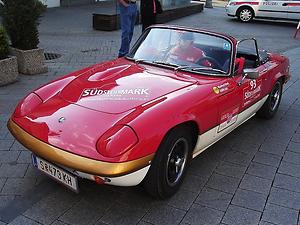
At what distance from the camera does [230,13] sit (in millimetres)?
16094

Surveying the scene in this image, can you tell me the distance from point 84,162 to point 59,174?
1.31 feet

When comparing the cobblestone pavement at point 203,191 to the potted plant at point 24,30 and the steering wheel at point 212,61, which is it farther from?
the potted plant at point 24,30

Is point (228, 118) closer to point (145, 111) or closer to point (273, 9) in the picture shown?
point (145, 111)

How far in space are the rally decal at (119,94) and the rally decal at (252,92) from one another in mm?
1287

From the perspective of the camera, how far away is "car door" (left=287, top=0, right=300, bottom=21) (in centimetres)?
1482

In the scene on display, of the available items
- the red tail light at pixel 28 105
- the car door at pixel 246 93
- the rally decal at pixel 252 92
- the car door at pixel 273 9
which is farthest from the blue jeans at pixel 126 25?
the car door at pixel 273 9

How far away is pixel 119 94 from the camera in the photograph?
3.35 metres

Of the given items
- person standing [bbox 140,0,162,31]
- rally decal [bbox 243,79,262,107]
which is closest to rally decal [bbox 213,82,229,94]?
rally decal [bbox 243,79,262,107]

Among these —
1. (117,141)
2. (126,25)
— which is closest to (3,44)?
(126,25)

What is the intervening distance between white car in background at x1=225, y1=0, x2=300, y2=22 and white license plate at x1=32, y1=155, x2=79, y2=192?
14.1 metres

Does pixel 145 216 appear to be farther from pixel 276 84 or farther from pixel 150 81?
pixel 276 84

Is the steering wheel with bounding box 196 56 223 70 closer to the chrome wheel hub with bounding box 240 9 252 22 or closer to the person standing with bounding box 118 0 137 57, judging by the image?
the person standing with bounding box 118 0 137 57

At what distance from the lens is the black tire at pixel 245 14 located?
15613 millimetres

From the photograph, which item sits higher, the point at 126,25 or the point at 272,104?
the point at 126,25
